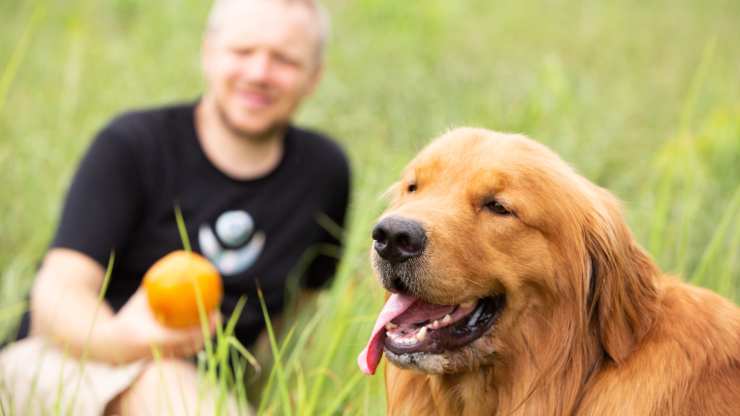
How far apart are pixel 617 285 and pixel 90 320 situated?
6.65 ft

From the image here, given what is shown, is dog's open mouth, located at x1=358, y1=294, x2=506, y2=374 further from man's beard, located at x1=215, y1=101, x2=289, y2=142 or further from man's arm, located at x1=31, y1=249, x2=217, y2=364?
man's beard, located at x1=215, y1=101, x2=289, y2=142

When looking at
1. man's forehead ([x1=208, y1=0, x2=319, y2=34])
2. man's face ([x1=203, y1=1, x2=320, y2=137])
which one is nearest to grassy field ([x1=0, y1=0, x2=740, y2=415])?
man's face ([x1=203, y1=1, x2=320, y2=137])

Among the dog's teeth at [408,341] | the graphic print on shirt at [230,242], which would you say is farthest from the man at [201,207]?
the dog's teeth at [408,341]

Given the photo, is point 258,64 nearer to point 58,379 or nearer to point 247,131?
point 247,131

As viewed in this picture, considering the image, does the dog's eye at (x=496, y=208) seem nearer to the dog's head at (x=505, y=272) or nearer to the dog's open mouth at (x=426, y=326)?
the dog's head at (x=505, y=272)

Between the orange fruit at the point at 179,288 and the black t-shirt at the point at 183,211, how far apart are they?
50 cm

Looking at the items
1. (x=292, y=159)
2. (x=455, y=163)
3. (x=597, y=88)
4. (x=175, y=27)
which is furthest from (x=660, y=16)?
(x=455, y=163)

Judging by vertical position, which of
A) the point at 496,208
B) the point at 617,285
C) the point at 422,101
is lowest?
the point at 617,285

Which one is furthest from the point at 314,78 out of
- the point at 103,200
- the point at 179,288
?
the point at 179,288

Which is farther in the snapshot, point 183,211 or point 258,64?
point 258,64

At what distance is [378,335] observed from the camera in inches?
94.0

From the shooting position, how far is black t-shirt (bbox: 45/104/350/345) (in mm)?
3426

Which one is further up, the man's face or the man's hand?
the man's face

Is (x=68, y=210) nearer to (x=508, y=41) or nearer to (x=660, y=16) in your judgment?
(x=508, y=41)
